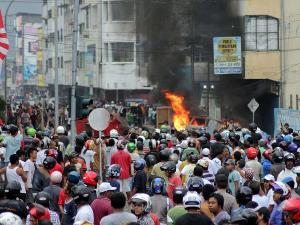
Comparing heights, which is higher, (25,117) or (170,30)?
(170,30)

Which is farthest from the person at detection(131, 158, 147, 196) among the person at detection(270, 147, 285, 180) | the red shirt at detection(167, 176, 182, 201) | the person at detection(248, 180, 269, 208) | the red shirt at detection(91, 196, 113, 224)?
the red shirt at detection(91, 196, 113, 224)

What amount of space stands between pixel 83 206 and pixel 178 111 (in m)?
38.0

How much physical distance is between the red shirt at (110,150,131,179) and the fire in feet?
86.5

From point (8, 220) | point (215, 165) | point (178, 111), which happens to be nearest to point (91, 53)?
point (178, 111)

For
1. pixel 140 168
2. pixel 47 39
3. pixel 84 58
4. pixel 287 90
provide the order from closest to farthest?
1. pixel 140 168
2. pixel 287 90
3. pixel 84 58
4. pixel 47 39

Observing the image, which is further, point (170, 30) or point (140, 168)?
point (170, 30)

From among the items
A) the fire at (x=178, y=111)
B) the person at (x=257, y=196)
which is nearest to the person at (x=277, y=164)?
the person at (x=257, y=196)

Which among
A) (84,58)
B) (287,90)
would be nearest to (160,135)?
(287,90)

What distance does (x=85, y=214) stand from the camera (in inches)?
406

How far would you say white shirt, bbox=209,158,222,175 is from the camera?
51.0 ft

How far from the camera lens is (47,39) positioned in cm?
10288

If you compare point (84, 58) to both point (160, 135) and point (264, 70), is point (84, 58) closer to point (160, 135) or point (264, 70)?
point (264, 70)

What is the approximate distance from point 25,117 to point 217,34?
15385mm

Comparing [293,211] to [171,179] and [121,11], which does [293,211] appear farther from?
[121,11]
